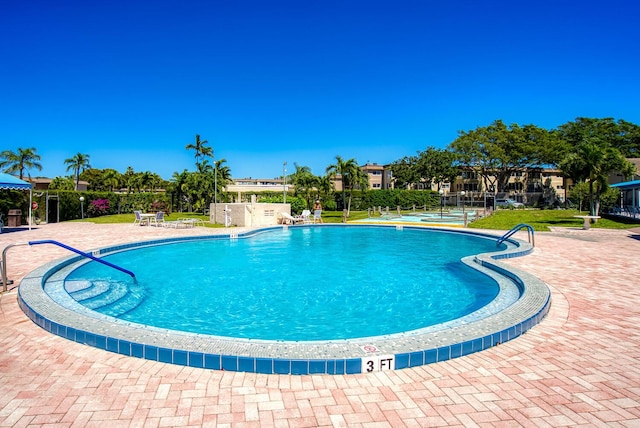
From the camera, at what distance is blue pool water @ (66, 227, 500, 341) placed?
5.79 meters

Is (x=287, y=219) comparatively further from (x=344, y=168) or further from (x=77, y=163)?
(x=77, y=163)

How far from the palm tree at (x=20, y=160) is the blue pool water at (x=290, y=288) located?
47549 millimetres

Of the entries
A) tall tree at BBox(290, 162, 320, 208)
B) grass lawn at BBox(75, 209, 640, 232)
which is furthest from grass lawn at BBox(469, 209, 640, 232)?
tall tree at BBox(290, 162, 320, 208)

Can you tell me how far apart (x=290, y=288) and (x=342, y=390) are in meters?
5.02

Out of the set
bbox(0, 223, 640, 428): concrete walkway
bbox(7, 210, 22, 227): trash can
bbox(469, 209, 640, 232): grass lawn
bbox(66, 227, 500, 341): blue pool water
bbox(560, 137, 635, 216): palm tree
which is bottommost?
bbox(66, 227, 500, 341): blue pool water

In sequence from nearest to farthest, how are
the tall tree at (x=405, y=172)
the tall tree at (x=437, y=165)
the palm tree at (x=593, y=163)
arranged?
the palm tree at (x=593, y=163) < the tall tree at (x=437, y=165) < the tall tree at (x=405, y=172)

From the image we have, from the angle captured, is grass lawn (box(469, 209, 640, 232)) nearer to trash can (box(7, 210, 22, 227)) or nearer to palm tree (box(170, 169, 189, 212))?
trash can (box(7, 210, 22, 227))

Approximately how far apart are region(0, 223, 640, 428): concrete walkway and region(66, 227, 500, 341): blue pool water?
1.96 m

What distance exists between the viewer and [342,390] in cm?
297

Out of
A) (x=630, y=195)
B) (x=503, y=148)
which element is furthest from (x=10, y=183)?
(x=503, y=148)

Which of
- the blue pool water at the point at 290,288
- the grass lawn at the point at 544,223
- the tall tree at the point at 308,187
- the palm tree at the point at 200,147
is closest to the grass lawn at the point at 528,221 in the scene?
the grass lawn at the point at 544,223

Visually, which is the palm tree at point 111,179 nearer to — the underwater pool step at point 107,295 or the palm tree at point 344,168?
the palm tree at point 344,168

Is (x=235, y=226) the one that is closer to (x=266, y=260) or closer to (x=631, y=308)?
(x=266, y=260)

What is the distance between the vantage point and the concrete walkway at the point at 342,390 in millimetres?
2551
